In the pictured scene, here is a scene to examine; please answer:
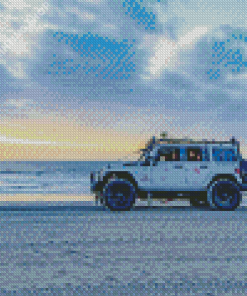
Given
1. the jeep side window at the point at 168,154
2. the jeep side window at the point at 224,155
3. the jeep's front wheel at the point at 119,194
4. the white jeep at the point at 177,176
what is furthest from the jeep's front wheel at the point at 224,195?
the jeep's front wheel at the point at 119,194

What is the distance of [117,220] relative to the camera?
9.91 m

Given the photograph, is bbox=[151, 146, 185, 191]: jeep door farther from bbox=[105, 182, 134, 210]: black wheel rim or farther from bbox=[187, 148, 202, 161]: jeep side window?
bbox=[105, 182, 134, 210]: black wheel rim

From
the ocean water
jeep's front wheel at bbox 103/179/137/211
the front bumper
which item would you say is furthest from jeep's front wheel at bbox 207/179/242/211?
the ocean water

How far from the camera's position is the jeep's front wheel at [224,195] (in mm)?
12125

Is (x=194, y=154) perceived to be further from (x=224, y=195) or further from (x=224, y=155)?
(x=224, y=195)

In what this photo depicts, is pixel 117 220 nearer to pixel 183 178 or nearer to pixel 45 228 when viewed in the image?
pixel 45 228

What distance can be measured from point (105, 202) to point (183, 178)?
2.58 metres

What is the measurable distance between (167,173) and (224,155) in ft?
6.52

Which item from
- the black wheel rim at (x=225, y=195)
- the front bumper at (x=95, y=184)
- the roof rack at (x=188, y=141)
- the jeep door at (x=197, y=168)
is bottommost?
the black wheel rim at (x=225, y=195)

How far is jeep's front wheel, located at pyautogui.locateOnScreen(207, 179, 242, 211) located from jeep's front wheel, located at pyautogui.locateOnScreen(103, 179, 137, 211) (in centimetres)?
246

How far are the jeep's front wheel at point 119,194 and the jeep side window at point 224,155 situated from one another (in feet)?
A: 9.72

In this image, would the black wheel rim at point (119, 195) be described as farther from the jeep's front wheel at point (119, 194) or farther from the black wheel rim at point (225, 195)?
the black wheel rim at point (225, 195)

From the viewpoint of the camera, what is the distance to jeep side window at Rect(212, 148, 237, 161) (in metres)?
12.7

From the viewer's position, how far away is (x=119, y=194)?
468 inches
